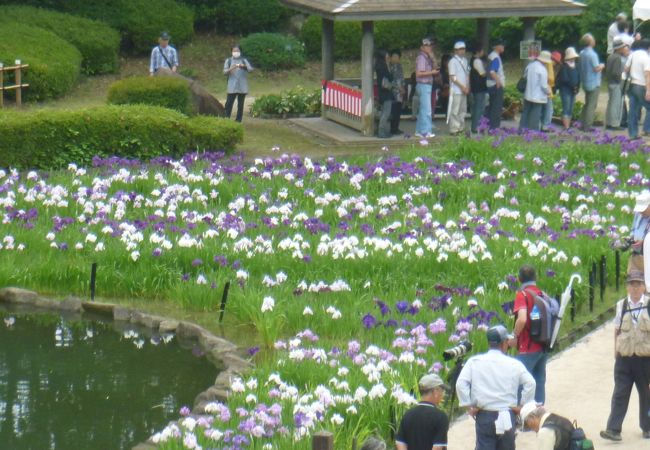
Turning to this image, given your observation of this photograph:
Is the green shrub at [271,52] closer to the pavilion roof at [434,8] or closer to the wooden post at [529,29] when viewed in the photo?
the pavilion roof at [434,8]

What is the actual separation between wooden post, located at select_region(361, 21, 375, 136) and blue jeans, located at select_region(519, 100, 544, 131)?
272 centimetres

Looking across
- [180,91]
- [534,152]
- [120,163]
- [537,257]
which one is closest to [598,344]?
Answer: [537,257]

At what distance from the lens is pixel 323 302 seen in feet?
45.2

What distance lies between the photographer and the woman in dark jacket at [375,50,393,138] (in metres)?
23.5

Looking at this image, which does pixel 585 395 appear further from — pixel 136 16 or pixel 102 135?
pixel 136 16

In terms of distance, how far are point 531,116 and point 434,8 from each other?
267cm

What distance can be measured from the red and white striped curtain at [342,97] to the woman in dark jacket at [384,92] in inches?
30.3

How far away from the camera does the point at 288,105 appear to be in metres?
27.6

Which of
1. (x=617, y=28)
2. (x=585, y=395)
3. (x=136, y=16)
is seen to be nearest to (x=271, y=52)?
(x=136, y=16)

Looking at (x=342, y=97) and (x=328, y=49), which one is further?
(x=328, y=49)

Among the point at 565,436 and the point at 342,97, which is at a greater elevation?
the point at 565,436

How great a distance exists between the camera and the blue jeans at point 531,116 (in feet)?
78.8

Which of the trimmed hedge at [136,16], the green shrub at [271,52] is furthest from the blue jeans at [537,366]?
the trimmed hedge at [136,16]

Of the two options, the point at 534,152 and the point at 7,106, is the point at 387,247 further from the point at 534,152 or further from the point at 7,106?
the point at 7,106
